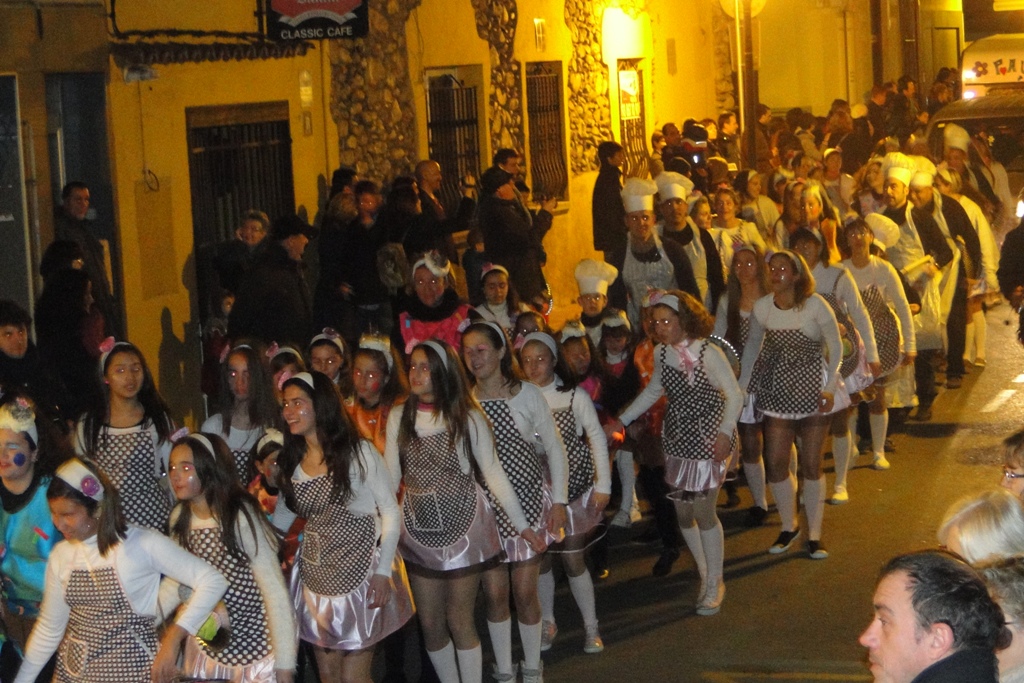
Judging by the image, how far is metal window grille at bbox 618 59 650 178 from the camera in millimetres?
21453

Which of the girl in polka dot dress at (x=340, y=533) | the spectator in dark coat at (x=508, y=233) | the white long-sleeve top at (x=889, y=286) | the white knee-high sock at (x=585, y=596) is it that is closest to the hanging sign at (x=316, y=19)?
the spectator in dark coat at (x=508, y=233)

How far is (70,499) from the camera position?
575cm

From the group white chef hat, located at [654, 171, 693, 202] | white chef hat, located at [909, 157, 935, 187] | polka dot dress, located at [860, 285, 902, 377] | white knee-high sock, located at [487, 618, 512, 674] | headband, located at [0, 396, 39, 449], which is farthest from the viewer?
white chef hat, located at [909, 157, 935, 187]

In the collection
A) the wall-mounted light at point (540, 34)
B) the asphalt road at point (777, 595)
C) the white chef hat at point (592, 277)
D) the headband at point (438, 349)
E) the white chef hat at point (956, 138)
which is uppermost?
the wall-mounted light at point (540, 34)

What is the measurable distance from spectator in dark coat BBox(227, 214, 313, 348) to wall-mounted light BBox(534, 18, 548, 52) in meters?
8.22

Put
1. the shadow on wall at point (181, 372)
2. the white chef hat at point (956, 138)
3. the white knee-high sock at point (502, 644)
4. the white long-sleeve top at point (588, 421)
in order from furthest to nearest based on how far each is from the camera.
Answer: the white chef hat at point (956, 138), the shadow on wall at point (181, 372), the white long-sleeve top at point (588, 421), the white knee-high sock at point (502, 644)

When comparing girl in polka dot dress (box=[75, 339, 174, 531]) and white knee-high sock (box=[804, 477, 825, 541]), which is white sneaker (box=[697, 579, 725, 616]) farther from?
girl in polka dot dress (box=[75, 339, 174, 531])

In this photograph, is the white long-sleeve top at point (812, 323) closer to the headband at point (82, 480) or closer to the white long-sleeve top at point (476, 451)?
the white long-sleeve top at point (476, 451)

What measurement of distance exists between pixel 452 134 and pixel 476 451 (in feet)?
34.1

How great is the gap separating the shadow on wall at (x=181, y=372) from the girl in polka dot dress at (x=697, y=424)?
4.51 metres

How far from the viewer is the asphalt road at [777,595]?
795 centimetres

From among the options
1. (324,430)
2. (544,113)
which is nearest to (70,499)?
(324,430)

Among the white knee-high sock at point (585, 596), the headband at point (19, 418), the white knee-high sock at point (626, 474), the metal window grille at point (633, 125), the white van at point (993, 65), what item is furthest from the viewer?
the white van at point (993, 65)

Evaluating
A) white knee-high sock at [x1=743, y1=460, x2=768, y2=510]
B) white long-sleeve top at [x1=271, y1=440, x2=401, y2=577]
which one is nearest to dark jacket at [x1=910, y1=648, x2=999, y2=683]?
white long-sleeve top at [x1=271, y1=440, x2=401, y2=577]
